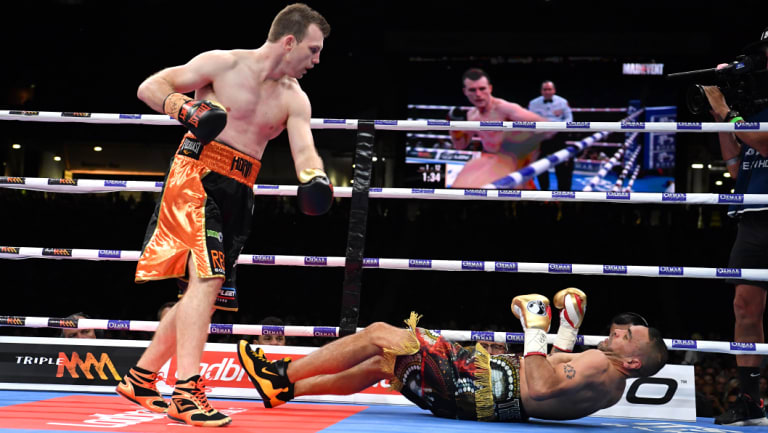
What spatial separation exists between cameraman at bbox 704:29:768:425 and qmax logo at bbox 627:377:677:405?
20 centimetres

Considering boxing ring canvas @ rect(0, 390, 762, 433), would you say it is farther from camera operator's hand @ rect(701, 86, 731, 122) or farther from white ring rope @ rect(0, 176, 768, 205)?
camera operator's hand @ rect(701, 86, 731, 122)

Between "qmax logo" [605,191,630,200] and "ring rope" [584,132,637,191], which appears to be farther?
"ring rope" [584,132,637,191]

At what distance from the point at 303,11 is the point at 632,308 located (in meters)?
5.40

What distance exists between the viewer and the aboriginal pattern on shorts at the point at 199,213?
2232mm

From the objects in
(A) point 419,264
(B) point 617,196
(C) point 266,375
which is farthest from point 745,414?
(C) point 266,375

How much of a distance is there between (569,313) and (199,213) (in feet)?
4.16

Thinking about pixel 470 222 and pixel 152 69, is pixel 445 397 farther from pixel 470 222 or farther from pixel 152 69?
pixel 152 69

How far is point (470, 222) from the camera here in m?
7.27

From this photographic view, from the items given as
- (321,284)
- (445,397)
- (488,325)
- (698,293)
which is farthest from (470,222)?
(445,397)

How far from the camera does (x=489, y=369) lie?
2.43 meters

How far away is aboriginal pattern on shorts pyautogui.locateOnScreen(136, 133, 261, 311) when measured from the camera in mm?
2232

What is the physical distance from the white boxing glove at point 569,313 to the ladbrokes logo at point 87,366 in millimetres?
1739

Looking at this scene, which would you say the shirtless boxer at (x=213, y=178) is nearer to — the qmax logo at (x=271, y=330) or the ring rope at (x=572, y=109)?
the qmax logo at (x=271, y=330)

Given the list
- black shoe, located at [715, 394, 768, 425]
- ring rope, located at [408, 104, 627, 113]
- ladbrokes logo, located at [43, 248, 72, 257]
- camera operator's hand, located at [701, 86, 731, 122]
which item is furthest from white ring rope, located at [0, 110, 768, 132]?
ring rope, located at [408, 104, 627, 113]
